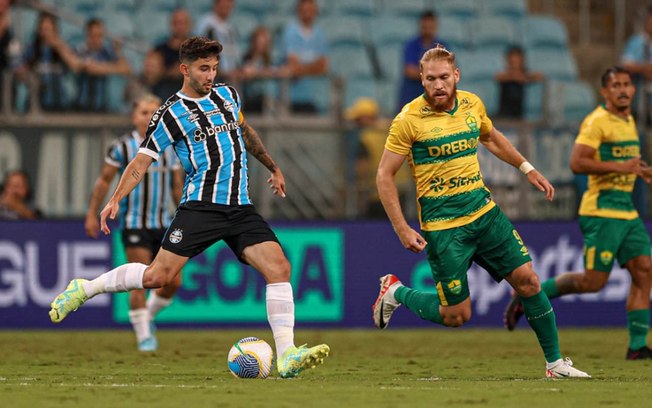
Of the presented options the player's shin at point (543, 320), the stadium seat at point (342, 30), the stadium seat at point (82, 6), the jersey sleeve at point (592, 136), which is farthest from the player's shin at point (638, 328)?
the stadium seat at point (82, 6)

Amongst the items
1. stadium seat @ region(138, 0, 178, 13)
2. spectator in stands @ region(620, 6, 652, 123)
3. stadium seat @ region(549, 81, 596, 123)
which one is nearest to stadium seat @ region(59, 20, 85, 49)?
stadium seat @ region(138, 0, 178, 13)

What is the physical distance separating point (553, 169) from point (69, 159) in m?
5.65

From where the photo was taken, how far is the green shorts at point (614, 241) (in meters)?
11.7

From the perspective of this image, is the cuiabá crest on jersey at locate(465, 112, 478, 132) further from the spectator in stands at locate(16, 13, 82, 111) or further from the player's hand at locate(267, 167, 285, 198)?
the spectator in stands at locate(16, 13, 82, 111)

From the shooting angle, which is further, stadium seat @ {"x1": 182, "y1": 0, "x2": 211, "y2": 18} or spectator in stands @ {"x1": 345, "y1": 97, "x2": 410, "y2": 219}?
stadium seat @ {"x1": 182, "y1": 0, "x2": 211, "y2": 18}

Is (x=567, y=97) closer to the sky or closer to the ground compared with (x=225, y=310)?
closer to the sky

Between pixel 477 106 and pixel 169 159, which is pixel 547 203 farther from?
pixel 477 106

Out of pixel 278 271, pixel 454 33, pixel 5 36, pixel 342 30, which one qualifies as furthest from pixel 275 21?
pixel 278 271

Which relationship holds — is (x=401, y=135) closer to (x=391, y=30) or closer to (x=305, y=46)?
(x=305, y=46)

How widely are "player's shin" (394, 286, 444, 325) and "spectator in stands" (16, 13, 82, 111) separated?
265 inches

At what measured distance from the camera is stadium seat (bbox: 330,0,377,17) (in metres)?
20.2

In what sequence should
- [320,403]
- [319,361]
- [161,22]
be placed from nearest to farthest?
[320,403]
[319,361]
[161,22]

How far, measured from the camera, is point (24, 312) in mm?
15469

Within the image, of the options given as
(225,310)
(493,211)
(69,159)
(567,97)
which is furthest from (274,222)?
(493,211)
